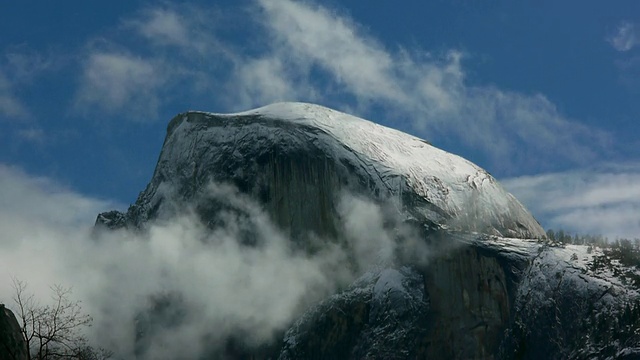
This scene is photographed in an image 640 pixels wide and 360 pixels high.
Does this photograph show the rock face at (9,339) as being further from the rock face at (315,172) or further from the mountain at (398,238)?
the rock face at (315,172)

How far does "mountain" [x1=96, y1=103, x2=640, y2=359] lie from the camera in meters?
117

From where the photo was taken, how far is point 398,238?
13275 cm

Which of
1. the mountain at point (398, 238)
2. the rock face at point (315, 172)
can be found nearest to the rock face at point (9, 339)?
the mountain at point (398, 238)

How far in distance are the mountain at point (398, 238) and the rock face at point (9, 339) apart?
7391cm

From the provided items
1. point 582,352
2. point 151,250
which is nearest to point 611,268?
point 582,352

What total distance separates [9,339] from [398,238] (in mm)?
87444

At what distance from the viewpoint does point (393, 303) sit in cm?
12588

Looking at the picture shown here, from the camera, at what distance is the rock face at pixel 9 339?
47844mm

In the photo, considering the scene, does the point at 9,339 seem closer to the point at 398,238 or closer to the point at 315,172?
the point at 398,238

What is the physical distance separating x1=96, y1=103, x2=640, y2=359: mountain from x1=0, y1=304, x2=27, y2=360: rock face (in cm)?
7391

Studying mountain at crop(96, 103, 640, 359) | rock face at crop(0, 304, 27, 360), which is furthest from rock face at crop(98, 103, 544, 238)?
rock face at crop(0, 304, 27, 360)

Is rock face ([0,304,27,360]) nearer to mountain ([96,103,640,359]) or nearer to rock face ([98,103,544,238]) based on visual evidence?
mountain ([96,103,640,359])

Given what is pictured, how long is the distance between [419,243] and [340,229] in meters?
14.7

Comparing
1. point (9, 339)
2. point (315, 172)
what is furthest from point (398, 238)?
point (9, 339)
